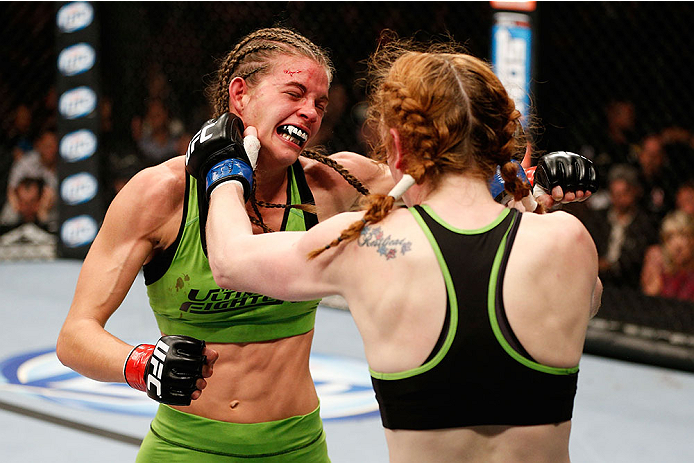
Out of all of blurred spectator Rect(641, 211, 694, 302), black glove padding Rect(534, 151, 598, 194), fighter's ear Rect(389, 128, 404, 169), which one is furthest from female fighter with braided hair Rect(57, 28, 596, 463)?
blurred spectator Rect(641, 211, 694, 302)

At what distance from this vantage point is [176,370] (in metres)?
1.28

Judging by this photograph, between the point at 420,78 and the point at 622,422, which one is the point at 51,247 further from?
the point at 420,78

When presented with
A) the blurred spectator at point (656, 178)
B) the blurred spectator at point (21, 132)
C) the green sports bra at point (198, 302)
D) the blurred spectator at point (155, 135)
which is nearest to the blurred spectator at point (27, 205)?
the blurred spectator at point (21, 132)

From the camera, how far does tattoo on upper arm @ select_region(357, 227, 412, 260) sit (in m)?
1.07

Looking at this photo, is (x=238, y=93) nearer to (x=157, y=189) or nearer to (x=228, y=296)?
(x=157, y=189)

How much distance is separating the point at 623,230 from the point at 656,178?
0.33 m

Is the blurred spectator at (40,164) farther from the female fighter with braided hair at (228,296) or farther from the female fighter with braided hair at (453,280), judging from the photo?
the female fighter with braided hair at (453,280)

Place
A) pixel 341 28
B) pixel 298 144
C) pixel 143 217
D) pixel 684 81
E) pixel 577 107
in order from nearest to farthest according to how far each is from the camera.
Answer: pixel 143 217 < pixel 298 144 < pixel 684 81 < pixel 577 107 < pixel 341 28

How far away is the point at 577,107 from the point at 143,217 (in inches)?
162

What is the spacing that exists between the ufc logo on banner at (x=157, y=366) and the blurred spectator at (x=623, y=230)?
10.7ft

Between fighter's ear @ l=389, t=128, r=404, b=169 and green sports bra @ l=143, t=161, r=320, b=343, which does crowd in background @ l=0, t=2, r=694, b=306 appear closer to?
green sports bra @ l=143, t=161, r=320, b=343

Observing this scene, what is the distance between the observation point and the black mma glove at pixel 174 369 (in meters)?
1.27

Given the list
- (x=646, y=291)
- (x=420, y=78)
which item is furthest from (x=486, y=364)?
(x=646, y=291)

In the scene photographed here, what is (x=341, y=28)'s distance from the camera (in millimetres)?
5797
